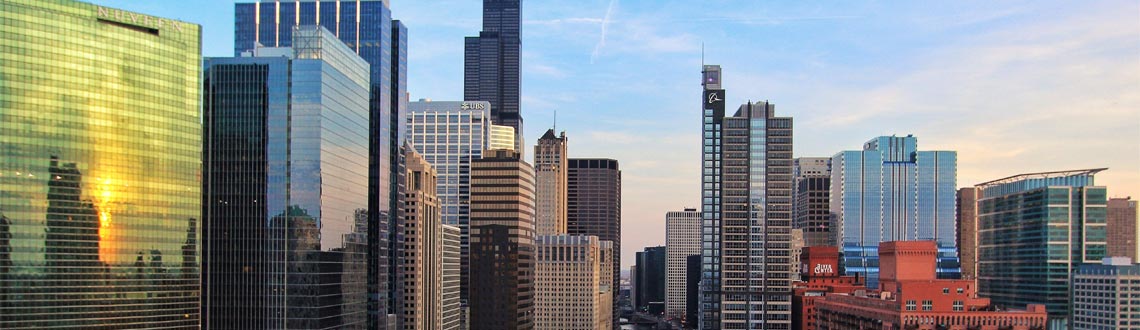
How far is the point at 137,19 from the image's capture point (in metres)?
121

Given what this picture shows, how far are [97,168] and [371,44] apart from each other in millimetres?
64430

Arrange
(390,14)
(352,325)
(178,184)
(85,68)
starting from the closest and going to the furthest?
(85,68)
(178,184)
(352,325)
(390,14)

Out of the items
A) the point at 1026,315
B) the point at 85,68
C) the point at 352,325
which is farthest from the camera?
the point at 1026,315

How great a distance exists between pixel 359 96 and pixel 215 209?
89.7 feet

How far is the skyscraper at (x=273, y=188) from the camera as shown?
13538cm

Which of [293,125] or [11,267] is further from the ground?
[293,125]

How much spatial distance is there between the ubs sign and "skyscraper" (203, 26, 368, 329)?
13985mm

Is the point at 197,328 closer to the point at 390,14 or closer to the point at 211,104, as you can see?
the point at 211,104

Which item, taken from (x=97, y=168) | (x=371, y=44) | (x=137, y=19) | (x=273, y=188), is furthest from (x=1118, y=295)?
(x=97, y=168)

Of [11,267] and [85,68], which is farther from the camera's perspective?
[85,68]

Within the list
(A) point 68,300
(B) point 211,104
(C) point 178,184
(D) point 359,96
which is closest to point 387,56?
(D) point 359,96

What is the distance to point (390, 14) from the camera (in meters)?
181

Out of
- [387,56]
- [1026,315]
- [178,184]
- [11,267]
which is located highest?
[387,56]

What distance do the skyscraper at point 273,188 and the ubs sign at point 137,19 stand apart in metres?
14.0
